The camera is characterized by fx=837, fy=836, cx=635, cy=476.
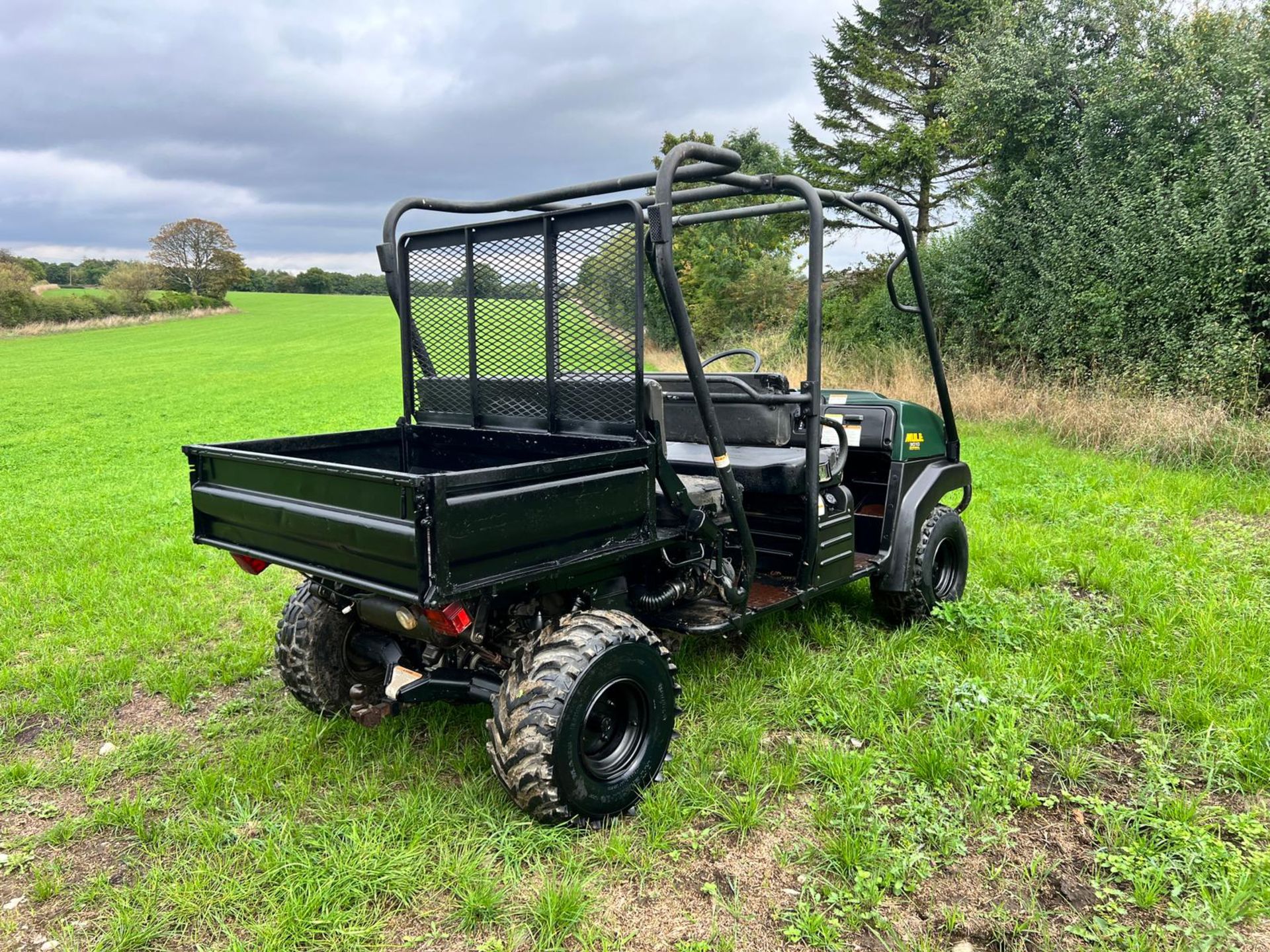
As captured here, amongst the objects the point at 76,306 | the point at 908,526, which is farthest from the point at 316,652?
the point at 76,306

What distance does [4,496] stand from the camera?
8578mm

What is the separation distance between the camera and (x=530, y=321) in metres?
3.30

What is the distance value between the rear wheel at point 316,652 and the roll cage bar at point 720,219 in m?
0.97

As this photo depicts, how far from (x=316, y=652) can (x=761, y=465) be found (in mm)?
1969

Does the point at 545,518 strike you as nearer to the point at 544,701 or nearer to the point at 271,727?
the point at 544,701

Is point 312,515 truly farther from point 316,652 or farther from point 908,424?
point 908,424

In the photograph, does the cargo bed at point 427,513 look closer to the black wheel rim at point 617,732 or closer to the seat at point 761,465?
the black wheel rim at point 617,732

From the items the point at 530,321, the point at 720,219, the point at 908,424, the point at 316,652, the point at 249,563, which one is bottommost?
the point at 316,652

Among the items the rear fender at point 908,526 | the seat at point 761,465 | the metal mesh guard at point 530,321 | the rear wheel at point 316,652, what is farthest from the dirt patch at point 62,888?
the rear fender at point 908,526

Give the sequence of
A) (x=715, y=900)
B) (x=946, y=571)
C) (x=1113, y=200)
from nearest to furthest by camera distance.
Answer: (x=715, y=900) → (x=946, y=571) → (x=1113, y=200)

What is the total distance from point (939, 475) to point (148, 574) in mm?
5010

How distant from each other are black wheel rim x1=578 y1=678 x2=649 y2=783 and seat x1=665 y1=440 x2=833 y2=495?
102cm

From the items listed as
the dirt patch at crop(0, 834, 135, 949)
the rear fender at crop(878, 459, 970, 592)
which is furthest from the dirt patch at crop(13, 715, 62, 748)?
the rear fender at crop(878, 459, 970, 592)

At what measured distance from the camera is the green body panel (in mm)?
4246
